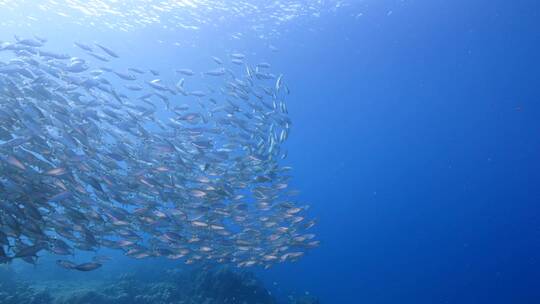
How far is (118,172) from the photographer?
30.3 ft

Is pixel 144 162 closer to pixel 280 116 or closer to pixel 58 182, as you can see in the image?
pixel 58 182

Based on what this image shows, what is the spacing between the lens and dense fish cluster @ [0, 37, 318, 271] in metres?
6.72

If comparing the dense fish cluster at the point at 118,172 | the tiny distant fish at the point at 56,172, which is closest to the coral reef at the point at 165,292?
the dense fish cluster at the point at 118,172

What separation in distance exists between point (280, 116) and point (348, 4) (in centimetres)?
1535

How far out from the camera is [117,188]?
8.37m

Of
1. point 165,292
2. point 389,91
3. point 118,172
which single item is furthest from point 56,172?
point 389,91

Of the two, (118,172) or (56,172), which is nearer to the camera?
Answer: (56,172)

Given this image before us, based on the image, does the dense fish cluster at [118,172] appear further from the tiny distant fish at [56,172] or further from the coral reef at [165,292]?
the coral reef at [165,292]

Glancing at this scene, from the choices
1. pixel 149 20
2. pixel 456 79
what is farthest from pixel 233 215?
pixel 456 79

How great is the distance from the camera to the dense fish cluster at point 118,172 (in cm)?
672

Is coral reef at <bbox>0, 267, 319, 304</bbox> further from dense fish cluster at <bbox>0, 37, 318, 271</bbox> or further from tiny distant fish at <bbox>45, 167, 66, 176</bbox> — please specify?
tiny distant fish at <bbox>45, 167, 66, 176</bbox>

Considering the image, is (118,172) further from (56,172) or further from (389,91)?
(389,91)

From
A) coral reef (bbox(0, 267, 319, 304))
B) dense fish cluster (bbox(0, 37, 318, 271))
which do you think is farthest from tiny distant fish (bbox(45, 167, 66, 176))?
coral reef (bbox(0, 267, 319, 304))

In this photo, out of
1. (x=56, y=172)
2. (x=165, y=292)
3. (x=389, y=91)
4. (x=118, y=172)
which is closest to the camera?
(x=56, y=172)
